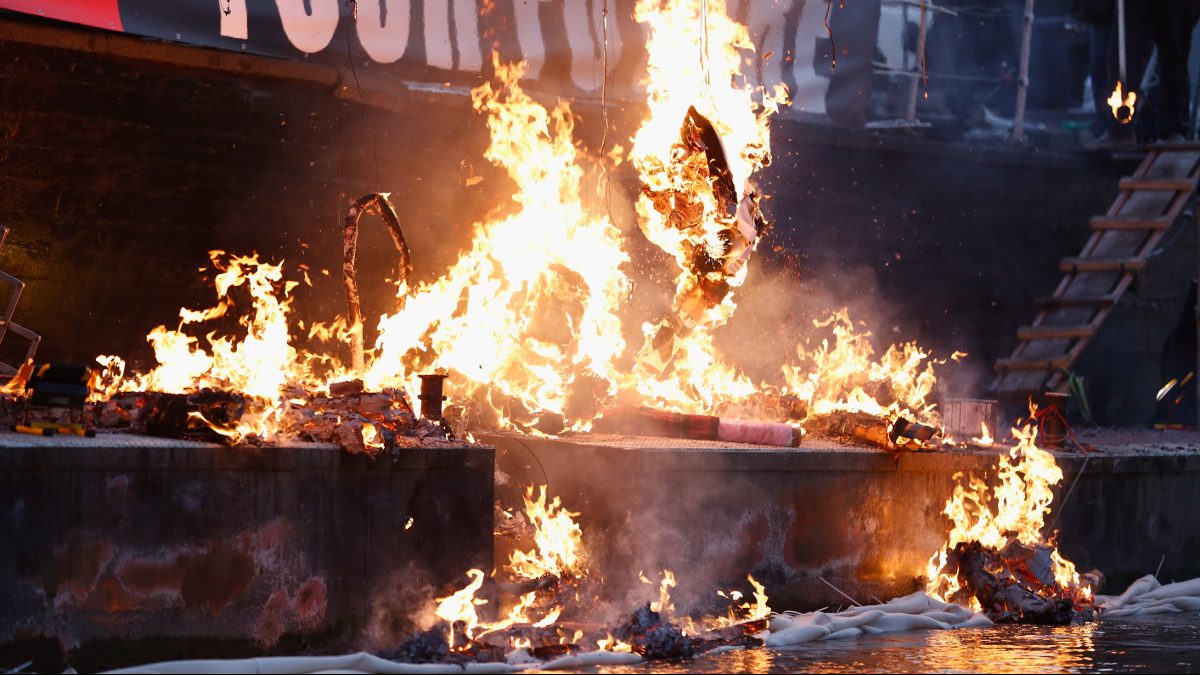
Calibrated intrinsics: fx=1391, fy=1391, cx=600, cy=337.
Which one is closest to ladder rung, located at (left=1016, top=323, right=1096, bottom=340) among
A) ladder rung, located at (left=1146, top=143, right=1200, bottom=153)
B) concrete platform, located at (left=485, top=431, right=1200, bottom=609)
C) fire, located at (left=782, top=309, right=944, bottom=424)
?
fire, located at (left=782, top=309, right=944, bottom=424)

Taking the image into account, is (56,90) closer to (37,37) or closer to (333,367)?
(37,37)

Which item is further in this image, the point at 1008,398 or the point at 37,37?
the point at 1008,398

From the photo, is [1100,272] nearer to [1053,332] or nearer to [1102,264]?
[1102,264]

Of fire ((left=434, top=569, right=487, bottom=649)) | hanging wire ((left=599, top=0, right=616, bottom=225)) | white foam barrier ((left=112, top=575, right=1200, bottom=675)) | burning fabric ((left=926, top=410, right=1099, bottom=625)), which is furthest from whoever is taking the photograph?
hanging wire ((left=599, top=0, right=616, bottom=225))

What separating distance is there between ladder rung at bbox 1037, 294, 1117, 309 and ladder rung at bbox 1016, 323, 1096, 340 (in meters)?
0.27

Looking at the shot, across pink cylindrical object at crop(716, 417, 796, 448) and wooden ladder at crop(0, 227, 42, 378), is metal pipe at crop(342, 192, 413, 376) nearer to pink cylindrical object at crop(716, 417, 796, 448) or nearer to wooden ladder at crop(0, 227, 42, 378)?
wooden ladder at crop(0, 227, 42, 378)

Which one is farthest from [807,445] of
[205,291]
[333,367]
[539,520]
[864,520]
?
[205,291]

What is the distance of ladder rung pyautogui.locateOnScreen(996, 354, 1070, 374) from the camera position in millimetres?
13930

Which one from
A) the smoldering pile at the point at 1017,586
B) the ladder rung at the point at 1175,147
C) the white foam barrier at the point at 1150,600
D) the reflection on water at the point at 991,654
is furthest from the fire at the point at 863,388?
the ladder rung at the point at 1175,147

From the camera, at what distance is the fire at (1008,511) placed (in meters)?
9.74

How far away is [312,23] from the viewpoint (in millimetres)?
11031

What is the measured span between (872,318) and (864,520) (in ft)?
17.5

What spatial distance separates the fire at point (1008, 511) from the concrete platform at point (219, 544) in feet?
12.2

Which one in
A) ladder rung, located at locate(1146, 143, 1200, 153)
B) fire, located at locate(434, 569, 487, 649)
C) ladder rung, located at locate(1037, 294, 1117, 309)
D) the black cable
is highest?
ladder rung, located at locate(1146, 143, 1200, 153)
